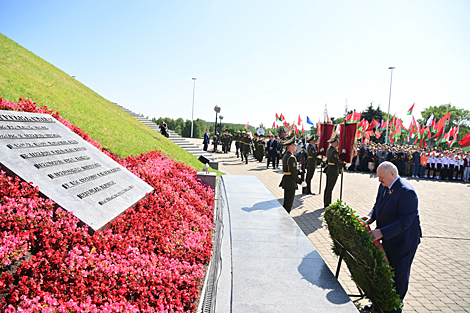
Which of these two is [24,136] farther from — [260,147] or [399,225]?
[260,147]

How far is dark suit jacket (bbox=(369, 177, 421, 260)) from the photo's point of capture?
339 centimetres

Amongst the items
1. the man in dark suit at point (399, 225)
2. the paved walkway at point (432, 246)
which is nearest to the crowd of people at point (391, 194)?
the man in dark suit at point (399, 225)

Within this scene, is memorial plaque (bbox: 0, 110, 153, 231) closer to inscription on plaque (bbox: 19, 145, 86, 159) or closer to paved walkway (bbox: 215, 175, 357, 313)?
inscription on plaque (bbox: 19, 145, 86, 159)

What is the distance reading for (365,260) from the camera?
3.20m

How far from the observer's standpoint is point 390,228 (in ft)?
11.1

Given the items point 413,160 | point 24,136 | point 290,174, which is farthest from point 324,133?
point 413,160

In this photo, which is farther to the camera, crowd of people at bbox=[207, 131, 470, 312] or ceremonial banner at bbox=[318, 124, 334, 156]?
ceremonial banner at bbox=[318, 124, 334, 156]

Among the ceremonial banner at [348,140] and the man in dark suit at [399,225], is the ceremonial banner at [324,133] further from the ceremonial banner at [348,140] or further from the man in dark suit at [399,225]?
the man in dark suit at [399,225]

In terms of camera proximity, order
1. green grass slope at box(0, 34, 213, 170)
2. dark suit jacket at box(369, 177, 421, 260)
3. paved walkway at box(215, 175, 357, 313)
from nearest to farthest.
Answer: paved walkway at box(215, 175, 357, 313)
dark suit jacket at box(369, 177, 421, 260)
green grass slope at box(0, 34, 213, 170)

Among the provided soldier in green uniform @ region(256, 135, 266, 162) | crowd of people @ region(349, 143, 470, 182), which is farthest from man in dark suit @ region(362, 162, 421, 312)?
crowd of people @ region(349, 143, 470, 182)

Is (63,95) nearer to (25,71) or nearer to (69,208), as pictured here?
(25,71)

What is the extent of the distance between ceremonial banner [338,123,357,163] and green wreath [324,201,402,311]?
5.70 metres

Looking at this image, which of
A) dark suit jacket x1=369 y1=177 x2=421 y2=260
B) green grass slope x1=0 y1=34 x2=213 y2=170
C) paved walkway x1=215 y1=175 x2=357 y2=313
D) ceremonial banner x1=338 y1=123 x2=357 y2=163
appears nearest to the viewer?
paved walkway x1=215 y1=175 x2=357 y2=313

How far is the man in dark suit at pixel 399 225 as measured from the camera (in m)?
3.39
